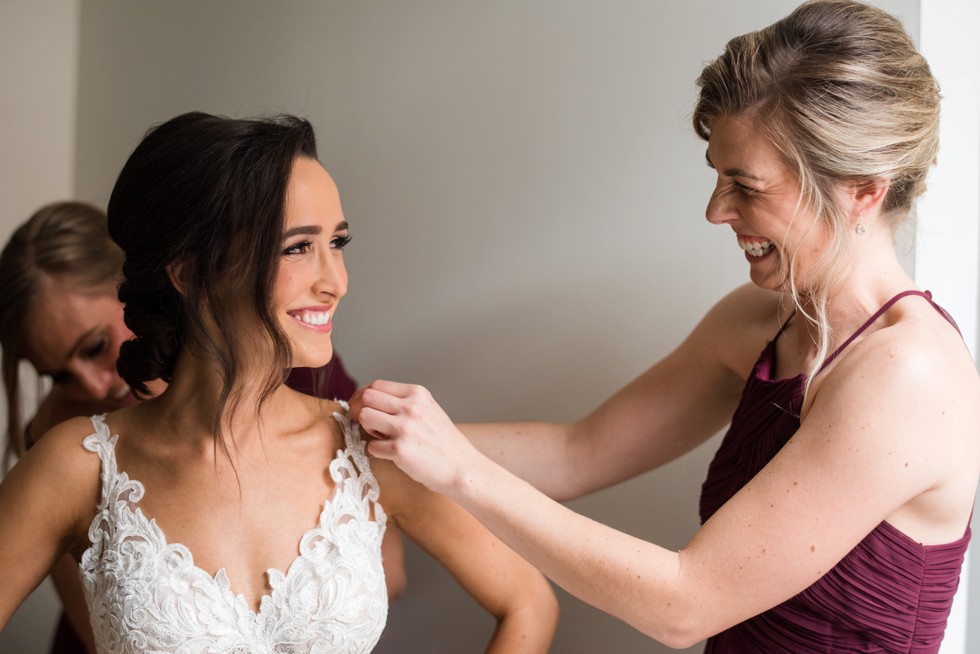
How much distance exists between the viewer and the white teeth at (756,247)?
1454 mm

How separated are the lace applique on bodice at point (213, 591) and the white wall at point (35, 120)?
6.63 ft

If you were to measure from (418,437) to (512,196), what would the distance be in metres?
0.91

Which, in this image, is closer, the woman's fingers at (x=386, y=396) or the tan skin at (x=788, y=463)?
the tan skin at (x=788, y=463)

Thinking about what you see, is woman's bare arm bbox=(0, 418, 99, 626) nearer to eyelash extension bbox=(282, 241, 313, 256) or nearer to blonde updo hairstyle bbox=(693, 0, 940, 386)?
eyelash extension bbox=(282, 241, 313, 256)

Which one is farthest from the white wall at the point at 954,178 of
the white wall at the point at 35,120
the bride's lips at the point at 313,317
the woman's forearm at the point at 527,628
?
the white wall at the point at 35,120

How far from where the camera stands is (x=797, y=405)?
4.73ft

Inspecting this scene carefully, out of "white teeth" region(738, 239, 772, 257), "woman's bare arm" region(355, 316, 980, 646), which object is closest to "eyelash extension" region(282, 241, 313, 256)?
"woman's bare arm" region(355, 316, 980, 646)

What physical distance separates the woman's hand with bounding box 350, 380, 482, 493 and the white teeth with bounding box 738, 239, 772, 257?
1.69 feet

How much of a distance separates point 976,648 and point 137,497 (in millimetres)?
1509

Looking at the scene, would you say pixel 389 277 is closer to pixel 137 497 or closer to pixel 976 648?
pixel 137 497

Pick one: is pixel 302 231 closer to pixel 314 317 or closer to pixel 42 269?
pixel 314 317

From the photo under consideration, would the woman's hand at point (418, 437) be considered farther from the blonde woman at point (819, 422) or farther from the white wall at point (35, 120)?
the white wall at point (35, 120)

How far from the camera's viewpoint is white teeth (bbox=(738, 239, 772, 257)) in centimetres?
145

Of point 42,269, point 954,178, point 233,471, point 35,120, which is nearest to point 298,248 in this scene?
point 233,471
